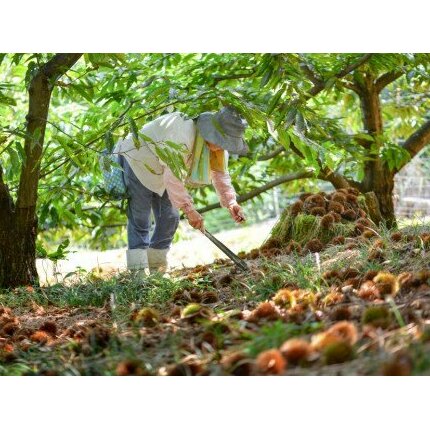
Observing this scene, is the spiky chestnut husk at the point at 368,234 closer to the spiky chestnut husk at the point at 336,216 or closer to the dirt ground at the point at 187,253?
the spiky chestnut husk at the point at 336,216

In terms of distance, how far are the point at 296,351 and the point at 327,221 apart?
2.30m

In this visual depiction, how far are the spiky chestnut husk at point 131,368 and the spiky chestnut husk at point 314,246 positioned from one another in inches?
77.6

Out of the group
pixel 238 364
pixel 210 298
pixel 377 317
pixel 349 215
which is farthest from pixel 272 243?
pixel 238 364

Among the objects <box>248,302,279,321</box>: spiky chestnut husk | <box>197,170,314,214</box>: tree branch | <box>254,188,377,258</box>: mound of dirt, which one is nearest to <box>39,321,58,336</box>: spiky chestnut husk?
<box>248,302,279,321</box>: spiky chestnut husk

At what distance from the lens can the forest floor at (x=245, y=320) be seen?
1591mm

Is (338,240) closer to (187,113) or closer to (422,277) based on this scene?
(187,113)

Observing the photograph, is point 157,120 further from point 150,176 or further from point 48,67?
point 48,67

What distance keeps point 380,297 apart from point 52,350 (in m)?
1.00

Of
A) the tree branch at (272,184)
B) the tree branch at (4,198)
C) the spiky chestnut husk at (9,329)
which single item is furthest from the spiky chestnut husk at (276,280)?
the tree branch at (272,184)

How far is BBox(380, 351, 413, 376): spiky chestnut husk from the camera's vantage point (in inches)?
58.2

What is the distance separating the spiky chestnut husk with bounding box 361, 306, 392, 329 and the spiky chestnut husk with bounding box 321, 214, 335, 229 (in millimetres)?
1927

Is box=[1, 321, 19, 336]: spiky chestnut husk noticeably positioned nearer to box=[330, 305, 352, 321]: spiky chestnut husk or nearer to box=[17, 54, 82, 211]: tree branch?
box=[17, 54, 82, 211]: tree branch
